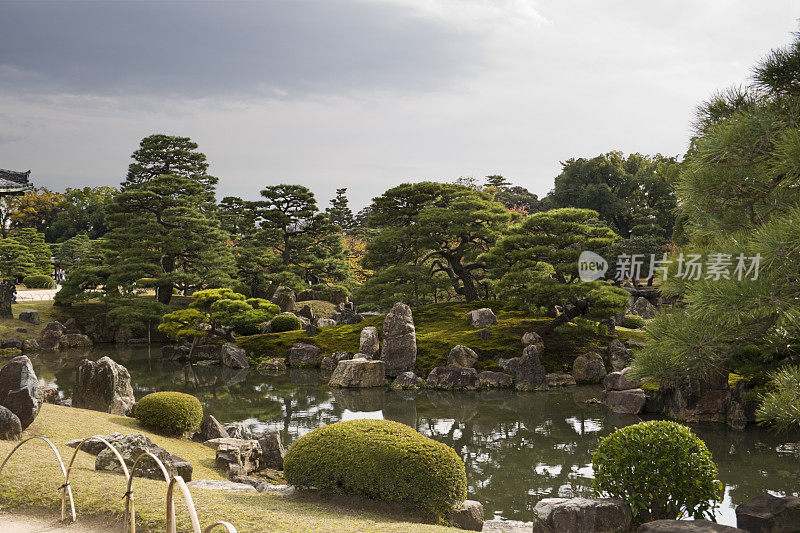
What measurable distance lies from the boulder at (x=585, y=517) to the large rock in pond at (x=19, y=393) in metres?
7.43

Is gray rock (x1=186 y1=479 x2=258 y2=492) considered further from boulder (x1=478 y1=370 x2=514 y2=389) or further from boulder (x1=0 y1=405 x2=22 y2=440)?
boulder (x1=478 y1=370 x2=514 y2=389)

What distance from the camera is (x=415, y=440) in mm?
6688

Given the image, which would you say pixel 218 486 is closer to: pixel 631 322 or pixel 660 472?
pixel 660 472

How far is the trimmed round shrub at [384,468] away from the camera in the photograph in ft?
20.9

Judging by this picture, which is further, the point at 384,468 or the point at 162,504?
the point at 384,468

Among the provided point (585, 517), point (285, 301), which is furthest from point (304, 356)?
point (585, 517)

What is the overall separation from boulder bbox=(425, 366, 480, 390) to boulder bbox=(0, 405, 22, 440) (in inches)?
451

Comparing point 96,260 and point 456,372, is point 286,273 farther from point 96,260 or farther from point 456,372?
point 456,372

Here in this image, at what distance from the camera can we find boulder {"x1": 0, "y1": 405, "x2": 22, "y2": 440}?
309 inches

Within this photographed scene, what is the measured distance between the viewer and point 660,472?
6395 millimetres

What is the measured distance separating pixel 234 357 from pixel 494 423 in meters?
12.0

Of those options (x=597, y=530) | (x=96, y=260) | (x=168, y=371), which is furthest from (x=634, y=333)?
(x=96, y=260)

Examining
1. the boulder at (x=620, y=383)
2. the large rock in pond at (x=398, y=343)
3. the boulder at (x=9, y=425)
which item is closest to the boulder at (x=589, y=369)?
the boulder at (x=620, y=383)

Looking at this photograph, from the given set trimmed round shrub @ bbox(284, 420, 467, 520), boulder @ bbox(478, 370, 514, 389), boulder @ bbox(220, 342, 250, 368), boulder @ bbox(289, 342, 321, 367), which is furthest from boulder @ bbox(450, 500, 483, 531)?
boulder @ bbox(220, 342, 250, 368)
